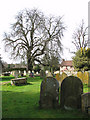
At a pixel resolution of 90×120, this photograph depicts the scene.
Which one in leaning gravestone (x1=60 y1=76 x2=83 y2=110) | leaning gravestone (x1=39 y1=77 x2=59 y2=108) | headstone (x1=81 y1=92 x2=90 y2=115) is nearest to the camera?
headstone (x1=81 y1=92 x2=90 y2=115)

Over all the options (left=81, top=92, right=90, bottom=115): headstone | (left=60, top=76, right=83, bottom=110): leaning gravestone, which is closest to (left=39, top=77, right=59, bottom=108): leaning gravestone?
(left=60, top=76, right=83, bottom=110): leaning gravestone

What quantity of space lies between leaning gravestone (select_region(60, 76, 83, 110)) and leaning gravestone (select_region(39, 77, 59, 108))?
0.25 m

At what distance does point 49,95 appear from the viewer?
17.9ft

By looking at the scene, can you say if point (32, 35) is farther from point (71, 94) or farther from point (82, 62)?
point (71, 94)

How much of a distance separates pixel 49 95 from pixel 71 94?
2.81 ft

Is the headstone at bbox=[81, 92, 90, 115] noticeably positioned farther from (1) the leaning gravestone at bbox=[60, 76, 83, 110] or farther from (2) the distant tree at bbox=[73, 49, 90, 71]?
(2) the distant tree at bbox=[73, 49, 90, 71]

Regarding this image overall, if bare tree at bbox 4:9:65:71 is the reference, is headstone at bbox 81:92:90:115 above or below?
below

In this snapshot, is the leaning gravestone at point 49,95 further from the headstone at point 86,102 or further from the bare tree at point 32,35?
the bare tree at point 32,35

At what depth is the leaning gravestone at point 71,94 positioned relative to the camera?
17.2ft

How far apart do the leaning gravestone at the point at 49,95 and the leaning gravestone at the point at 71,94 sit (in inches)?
9.9

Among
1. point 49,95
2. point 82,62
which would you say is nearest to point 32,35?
point 82,62

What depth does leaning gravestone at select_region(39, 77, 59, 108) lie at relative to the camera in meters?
5.43

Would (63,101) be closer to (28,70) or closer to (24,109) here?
(24,109)

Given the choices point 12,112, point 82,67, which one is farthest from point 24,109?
point 82,67
